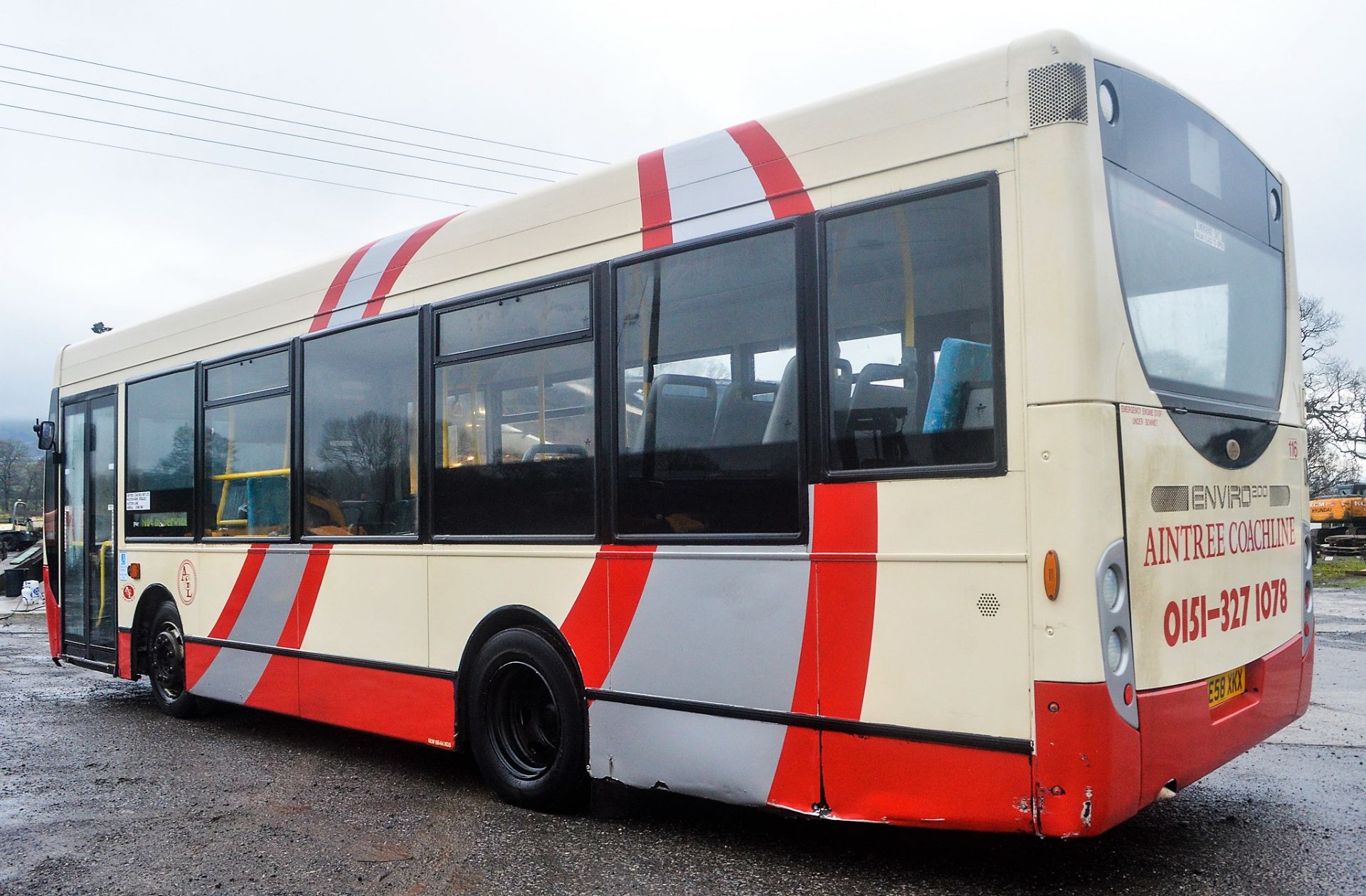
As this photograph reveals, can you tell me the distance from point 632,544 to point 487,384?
53.6 inches

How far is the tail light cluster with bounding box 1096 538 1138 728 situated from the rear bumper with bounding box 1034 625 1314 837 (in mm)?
47

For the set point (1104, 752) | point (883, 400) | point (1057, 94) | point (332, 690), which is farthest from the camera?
point (332, 690)

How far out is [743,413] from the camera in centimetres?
468

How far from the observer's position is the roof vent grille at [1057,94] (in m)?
3.81

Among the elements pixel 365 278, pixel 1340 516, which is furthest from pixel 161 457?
pixel 1340 516

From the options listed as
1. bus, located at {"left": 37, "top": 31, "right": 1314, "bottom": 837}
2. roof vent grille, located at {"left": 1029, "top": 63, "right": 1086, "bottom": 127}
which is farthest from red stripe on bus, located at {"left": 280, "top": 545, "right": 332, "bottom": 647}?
roof vent grille, located at {"left": 1029, "top": 63, "right": 1086, "bottom": 127}

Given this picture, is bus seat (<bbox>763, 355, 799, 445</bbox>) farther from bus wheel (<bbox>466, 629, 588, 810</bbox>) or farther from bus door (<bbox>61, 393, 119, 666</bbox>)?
bus door (<bbox>61, 393, 119, 666</bbox>)

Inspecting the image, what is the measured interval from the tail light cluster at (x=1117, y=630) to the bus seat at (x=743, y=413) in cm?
145

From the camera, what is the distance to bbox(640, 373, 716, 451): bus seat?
4.86 meters

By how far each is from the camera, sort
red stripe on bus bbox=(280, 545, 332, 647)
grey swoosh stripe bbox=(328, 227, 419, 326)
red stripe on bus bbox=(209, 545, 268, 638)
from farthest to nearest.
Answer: red stripe on bus bbox=(209, 545, 268, 638), red stripe on bus bbox=(280, 545, 332, 647), grey swoosh stripe bbox=(328, 227, 419, 326)

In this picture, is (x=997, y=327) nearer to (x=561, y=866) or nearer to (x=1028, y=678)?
(x=1028, y=678)

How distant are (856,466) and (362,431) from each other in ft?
11.6

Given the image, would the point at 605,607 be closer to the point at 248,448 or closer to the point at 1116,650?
the point at 1116,650

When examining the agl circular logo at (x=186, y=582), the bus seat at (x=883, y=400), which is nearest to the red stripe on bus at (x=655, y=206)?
the bus seat at (x=883, y=400)
